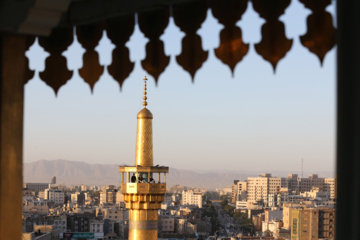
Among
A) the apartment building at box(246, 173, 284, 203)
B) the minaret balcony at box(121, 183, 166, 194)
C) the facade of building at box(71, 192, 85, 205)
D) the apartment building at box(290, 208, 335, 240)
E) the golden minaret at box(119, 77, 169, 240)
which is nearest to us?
the golden minaret at box(119, 77, 169, 240)

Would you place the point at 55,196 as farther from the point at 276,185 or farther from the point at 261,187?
the point at 276,185

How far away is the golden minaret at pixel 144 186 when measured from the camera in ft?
23.3

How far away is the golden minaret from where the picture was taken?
709 centimetres

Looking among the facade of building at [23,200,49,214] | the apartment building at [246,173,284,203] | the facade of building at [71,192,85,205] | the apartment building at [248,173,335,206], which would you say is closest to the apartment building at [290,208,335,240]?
the facade of building at [23,200,49,214]

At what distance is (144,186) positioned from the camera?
24.3 ft

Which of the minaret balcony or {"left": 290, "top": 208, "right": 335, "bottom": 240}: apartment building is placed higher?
the minaret balcony

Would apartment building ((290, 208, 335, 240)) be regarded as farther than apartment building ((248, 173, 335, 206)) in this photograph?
No

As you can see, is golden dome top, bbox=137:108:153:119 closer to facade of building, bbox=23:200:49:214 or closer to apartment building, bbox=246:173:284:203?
facade of building, bbox=23:200:49:214

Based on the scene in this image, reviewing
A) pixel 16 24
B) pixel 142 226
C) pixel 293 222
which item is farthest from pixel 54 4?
pixel 293 222

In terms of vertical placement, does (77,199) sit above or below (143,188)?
below

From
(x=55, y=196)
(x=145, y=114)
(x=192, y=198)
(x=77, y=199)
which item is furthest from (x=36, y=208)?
(x=145, y=114)

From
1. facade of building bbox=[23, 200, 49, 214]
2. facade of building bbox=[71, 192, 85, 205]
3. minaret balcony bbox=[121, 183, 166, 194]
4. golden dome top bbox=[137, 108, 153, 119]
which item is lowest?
facade of building bbox=[71, 192, 85, 205]

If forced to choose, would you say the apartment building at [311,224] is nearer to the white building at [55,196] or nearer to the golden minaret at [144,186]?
the golden minaret at [144,186]

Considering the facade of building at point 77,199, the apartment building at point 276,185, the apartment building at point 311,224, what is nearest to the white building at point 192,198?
the apartment building at point 276,185
